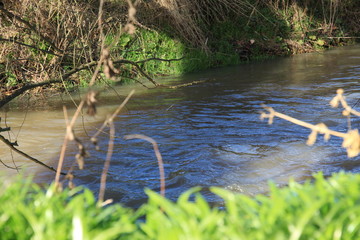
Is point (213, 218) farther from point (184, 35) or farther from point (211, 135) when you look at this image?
point (184, 35)

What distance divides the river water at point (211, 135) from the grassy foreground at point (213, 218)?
2862mm

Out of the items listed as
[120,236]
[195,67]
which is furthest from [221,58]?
[120,236]

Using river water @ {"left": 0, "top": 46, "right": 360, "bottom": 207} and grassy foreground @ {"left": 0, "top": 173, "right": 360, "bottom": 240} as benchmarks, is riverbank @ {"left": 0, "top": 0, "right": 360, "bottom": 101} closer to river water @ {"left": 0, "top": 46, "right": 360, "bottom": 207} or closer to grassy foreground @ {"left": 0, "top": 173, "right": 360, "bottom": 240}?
river water @ {"left": 0, "top": 46, "right": 360, "bottom": 207}

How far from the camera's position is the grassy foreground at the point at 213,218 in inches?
66.2

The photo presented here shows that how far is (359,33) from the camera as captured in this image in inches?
688

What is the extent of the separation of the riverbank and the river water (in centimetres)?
94

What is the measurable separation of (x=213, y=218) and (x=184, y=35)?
10822mm

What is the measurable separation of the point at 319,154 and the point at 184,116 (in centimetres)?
277

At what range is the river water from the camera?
5.43 meters

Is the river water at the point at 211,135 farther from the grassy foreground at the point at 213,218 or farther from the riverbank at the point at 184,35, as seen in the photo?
the grassy foreground at the point at 213,218

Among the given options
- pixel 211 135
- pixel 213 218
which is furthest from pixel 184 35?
pixel 213 218

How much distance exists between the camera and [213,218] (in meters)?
1.69

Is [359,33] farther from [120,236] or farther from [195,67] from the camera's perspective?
[120,236]

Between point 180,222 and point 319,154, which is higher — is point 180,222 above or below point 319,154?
above
